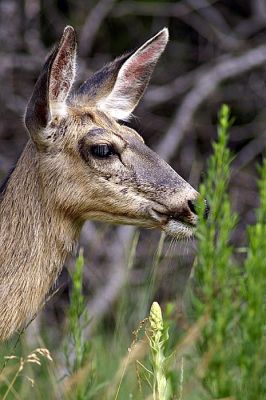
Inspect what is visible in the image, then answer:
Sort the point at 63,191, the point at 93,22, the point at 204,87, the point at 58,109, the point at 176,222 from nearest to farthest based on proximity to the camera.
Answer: the point at 176,222, the point at 63,191, the point at 58,109, the point at 204,87, the point at 93,22

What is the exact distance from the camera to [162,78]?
11891 millimetres

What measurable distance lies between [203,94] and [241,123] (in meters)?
1.80

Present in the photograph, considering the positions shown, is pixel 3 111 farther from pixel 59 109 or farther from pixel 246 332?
pixel 246 332

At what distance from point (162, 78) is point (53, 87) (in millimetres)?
6649

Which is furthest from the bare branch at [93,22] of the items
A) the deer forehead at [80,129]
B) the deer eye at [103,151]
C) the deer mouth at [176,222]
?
the deer mouth at [176,222]

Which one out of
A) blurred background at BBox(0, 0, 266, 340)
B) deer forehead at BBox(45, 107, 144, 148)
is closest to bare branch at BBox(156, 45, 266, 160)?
blurred background at BBox(0, 0, 266, 340)

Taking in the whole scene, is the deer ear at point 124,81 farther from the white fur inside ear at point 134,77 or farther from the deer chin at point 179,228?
the deer chin at point 179,228

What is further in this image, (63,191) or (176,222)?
(63,191)

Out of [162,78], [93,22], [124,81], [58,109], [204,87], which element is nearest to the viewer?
[58,109]

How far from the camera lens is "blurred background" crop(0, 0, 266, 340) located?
10523mm

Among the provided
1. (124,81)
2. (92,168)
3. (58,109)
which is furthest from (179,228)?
(124,81)

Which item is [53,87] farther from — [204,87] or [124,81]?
[204,87]

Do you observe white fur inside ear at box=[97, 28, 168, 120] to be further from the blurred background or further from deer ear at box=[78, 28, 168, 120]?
the blurred background

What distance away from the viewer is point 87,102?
5.73 m
